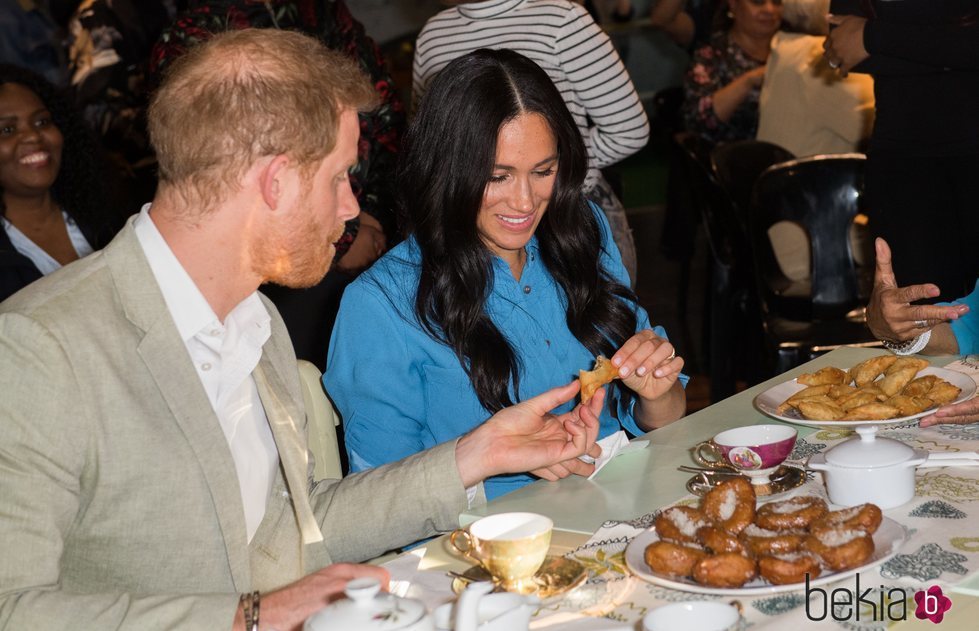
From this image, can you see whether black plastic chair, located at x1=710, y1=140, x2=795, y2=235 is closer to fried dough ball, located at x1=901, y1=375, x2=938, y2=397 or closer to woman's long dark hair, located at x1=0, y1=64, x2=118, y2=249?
fried dough ball, located at x1=901, y1=375, x2=938, y2=397

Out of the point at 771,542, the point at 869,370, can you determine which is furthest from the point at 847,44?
the point at 771,542

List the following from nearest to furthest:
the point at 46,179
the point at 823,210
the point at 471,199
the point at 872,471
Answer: the point at 872,471, the point at 471,199, the point at 823,210, the point at 46,179

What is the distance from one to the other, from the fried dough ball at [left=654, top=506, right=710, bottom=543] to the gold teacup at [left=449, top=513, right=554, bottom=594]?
6.3 inches

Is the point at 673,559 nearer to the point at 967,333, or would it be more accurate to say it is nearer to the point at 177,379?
the point at 177,379

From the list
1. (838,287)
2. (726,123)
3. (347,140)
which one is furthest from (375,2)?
(347,140)

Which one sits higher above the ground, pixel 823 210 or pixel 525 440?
pixel 525 440

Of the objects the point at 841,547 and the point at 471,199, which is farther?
the point at 471,199

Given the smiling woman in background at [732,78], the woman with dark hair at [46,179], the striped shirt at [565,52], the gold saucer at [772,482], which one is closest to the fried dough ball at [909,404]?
the gold saucer at [772,482]

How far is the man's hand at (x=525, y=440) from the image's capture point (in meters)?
1.86

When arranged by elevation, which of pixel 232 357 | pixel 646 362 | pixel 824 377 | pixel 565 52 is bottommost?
pixel 824 377

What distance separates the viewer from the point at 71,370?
1.48 m

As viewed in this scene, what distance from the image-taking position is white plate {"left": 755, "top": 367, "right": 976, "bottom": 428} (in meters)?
2.06

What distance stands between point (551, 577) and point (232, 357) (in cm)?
54

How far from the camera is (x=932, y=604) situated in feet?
4.67
